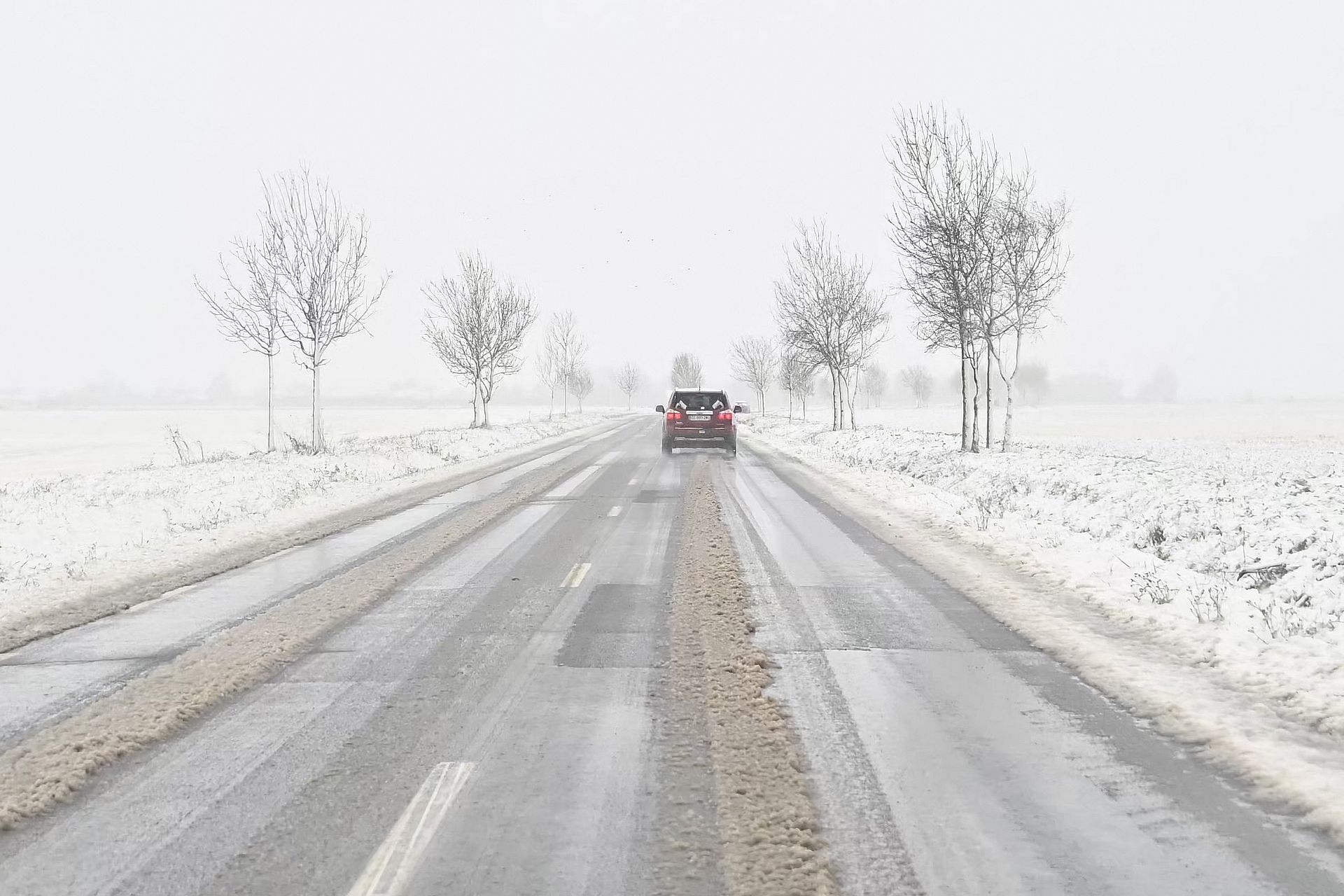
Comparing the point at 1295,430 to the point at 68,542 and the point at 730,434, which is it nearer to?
the point at 730,434

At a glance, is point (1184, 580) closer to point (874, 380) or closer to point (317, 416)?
point (317, 416)

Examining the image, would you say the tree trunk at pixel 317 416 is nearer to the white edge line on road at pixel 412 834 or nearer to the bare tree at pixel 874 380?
the white edge line on road at pixel 412 834

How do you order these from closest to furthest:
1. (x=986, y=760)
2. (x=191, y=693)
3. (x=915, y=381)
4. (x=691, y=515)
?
1. (x=986, y=760)
2. (x=191, y=693)
3. (x=691, y=515)
4. (x=915, y=381)

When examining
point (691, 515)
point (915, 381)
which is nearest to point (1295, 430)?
point (691, 515)

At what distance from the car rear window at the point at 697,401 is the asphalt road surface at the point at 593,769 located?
53.8ft

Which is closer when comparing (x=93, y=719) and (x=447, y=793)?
(x=447, y=793)

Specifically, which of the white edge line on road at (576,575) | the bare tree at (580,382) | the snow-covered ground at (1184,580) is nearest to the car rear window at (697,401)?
the snow-covered ground at (1184,580)

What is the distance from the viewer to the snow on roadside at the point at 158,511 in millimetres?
8141

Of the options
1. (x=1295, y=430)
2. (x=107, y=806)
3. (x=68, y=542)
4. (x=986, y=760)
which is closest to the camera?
(x=107, y=806)

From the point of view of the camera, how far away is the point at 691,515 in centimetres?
1130

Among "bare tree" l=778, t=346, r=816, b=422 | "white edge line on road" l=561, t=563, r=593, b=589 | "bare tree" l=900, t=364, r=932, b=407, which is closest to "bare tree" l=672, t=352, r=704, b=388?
"bare tree" l=778, t=346, r=816, b=422

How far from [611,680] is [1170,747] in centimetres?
296

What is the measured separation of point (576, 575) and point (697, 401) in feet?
51.7

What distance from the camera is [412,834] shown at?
→ 292 centimetres
